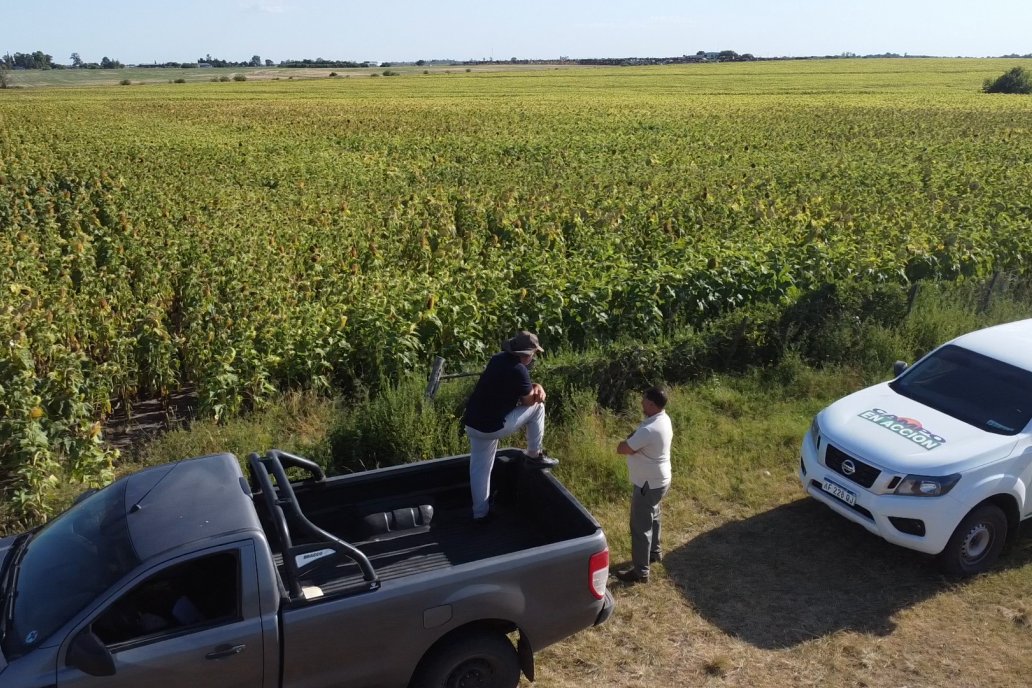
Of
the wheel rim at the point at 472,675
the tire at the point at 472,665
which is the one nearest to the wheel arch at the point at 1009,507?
the tire at the point at 472,665

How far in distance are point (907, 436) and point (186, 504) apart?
→ 573 centimetres

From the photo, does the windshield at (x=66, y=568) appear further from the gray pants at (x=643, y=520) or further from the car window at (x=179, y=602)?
the gray pants at (x=643, y=520)

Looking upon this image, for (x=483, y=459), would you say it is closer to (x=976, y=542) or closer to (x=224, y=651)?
(x=224, y=651)

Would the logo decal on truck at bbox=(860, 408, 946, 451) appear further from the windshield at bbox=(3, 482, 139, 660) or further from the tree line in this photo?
the tree line

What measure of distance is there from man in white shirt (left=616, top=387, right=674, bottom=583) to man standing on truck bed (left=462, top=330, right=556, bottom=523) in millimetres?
750

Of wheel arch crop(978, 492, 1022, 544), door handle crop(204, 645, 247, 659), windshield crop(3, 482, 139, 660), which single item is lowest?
wheel arch crop(978, 492, 1022, 544)

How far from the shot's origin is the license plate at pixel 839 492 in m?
7.23

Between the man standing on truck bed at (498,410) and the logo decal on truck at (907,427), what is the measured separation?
319cm

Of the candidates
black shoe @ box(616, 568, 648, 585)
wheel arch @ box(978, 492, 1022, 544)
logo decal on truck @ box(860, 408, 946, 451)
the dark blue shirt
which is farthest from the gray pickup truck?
wheel arch @ box(978, 492, 1022, 544)

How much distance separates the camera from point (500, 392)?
21.3ft

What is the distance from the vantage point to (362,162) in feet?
95.1

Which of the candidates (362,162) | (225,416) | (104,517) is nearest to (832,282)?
(225,416)

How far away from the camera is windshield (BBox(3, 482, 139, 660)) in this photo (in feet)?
14.3

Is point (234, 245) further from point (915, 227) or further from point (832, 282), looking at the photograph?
point (915, 227)
